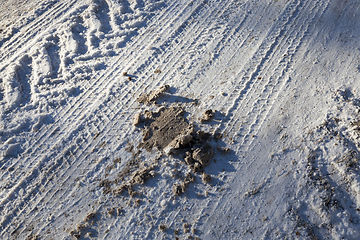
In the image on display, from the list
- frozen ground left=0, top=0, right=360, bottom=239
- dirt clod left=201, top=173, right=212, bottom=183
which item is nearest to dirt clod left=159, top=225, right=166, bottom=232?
frozen ground left=0, top=0, right=360, bottom=239

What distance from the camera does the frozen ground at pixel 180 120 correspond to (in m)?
2.26

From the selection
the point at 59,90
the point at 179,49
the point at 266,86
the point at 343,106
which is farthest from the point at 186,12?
the point at 343,106

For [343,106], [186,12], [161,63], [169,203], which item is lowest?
[169,203]

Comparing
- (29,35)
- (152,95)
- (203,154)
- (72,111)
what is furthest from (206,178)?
(29,35)

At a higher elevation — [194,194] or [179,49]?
[179,49]

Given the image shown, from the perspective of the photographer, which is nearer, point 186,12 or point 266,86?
point 266,86

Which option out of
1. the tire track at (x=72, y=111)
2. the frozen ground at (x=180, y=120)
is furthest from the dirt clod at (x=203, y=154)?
the tire track at (x=72, y=111)

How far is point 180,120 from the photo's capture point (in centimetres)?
276

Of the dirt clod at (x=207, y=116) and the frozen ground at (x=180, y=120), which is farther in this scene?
the dirt clod at (x=207, y=116)

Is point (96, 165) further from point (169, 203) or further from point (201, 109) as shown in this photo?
point (201, 109)

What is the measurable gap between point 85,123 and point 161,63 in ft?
3.88

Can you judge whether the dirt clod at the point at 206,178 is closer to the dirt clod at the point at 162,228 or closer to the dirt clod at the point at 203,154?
the dirt clod at the point at 203,154

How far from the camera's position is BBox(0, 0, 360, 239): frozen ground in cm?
226

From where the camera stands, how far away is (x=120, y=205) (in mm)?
2326
